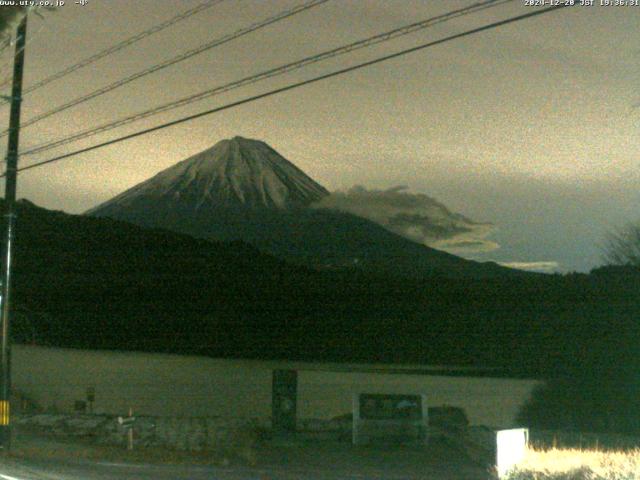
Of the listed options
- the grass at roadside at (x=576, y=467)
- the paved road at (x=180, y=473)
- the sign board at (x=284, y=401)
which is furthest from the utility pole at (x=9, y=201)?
the grass at roadside at (x=576, y=467)

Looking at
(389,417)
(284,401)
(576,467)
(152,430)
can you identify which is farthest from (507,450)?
(152,430)

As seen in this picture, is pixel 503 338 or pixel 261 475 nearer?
pixel 261 475

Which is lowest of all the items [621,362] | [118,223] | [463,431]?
[463,431]

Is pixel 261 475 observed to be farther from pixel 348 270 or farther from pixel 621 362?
pixel 348 270

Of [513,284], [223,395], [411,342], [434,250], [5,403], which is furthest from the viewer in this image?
[434,250]

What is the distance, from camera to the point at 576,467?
1338cm

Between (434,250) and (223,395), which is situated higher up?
(434,250)

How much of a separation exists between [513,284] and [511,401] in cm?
765

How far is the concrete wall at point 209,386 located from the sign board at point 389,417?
3.91m

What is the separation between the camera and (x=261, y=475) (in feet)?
53.6

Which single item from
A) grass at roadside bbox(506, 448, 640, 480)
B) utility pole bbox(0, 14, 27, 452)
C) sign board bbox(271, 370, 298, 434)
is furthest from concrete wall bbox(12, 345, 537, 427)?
grass at roadside bbox(506, 448, 640, 480)

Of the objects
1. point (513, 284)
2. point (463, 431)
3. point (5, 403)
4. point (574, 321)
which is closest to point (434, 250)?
point (513, 284)

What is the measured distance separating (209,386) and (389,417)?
8.11m

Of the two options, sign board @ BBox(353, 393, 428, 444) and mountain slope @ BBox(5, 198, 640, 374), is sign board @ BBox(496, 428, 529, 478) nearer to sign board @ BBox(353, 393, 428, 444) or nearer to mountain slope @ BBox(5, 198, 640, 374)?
sign board @ BBox(353, 393, 428, 444)
